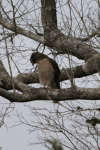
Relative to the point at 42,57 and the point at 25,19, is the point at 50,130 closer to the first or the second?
the point at 42,57

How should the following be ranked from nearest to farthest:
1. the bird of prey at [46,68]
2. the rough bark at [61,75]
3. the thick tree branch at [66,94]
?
the rough bark at [61,75] < the thick tree branch at [66,94] < the bird of prey at [46,68]

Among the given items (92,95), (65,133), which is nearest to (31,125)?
(65,133)

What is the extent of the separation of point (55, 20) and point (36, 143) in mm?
2983

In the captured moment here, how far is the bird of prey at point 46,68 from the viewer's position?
15.2 ft

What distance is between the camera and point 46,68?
4656 mm

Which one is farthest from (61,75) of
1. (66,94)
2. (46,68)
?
(66,94)

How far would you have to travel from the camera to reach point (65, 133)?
366cm

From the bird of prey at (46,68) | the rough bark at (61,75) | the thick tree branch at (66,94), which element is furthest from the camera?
the bird of prey at (46,68)

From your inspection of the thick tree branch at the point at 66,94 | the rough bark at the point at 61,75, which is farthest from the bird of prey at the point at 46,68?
the thick tree branch at the point at 66,94

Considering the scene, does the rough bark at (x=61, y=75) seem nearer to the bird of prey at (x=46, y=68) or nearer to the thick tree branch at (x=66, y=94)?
the thick tree branch at (x=66, y=94)

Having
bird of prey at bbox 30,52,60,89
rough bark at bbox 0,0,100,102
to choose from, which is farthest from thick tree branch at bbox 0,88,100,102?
bird of prey at bbox 30,52,60,89

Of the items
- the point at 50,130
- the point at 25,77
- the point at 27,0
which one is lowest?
the point at 50,130

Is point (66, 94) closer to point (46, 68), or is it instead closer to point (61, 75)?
point (46, 68)

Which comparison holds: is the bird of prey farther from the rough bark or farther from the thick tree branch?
the thick tree branch
